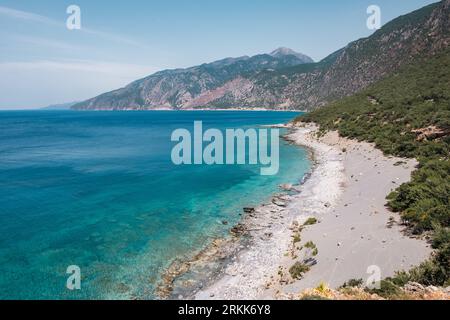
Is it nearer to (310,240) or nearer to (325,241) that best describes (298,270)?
(325,241)

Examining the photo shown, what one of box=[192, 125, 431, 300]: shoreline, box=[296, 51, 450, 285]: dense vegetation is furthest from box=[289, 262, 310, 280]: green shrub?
box=[296, 51, 450, 285]: dense vegetation

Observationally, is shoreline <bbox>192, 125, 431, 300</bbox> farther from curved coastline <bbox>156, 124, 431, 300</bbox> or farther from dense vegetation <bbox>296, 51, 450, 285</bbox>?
dense vegetation <bbox>296, 51, 450, 285</bbox>

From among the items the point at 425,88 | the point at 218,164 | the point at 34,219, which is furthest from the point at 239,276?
the point at 425,88

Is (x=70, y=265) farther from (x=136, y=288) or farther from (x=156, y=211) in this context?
(x=156, y=211)

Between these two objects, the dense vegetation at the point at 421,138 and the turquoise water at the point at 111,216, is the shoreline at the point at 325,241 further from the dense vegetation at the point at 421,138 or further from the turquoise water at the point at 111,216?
the turquoise water at the point at 111,216

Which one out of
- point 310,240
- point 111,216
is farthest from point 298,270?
point 111,216

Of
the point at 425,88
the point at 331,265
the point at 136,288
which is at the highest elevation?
the point at 425,88

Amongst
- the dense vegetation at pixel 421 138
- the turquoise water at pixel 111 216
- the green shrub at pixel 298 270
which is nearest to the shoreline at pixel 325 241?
the green shrub at pixel 298 270
